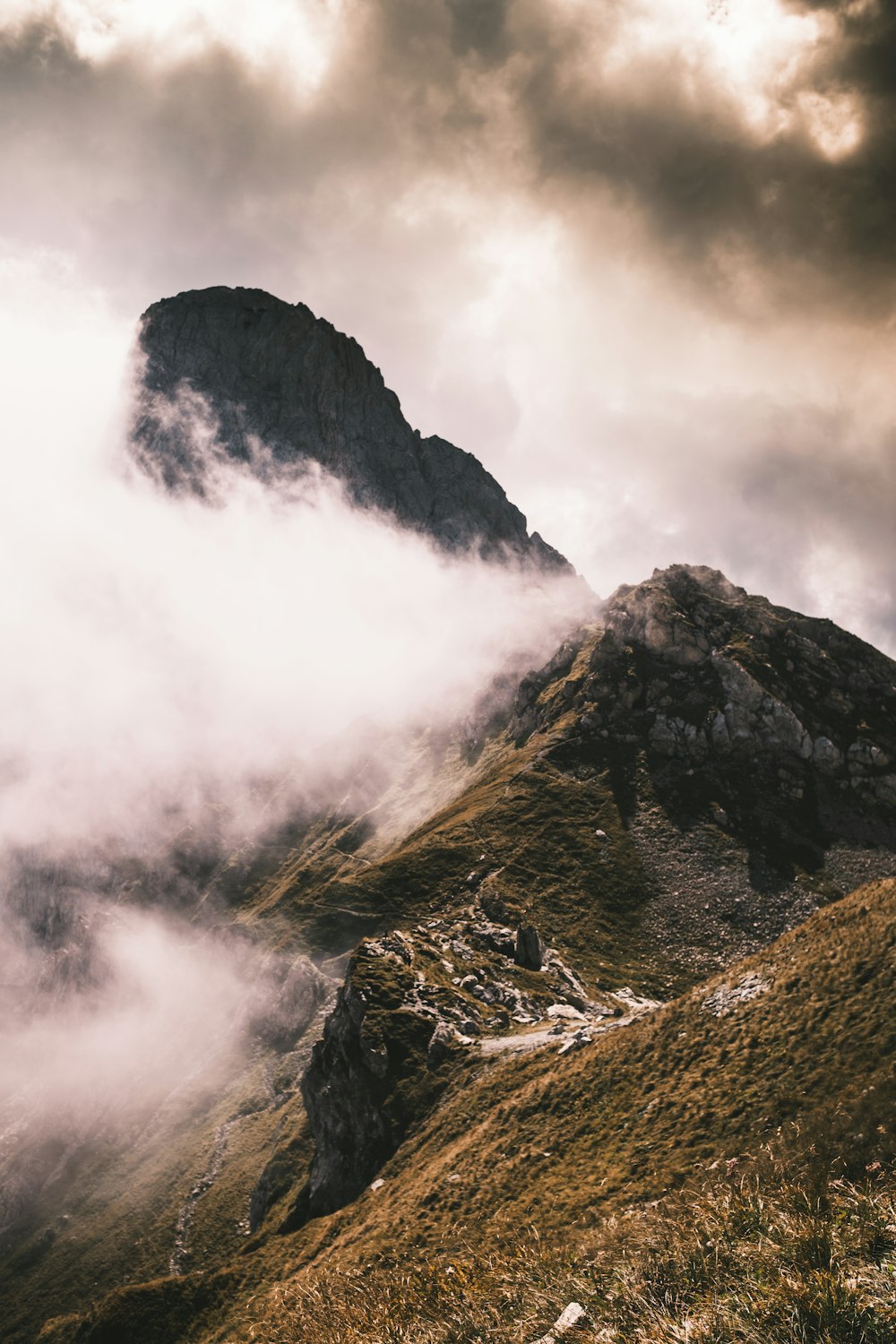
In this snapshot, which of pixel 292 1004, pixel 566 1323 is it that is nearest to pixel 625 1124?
pixel 566 1323

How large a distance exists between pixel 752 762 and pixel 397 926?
93357mm

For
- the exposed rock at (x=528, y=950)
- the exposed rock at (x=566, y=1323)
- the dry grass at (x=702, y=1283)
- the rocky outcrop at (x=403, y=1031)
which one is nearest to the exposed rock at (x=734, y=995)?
the rocky outcrop at (x=403, y=1031)

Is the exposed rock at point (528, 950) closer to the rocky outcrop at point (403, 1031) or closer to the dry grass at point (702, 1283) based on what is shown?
the rocky outcrop at point (403, 1031)

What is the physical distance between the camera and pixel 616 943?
108 meters

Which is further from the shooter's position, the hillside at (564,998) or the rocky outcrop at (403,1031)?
the rocky outcrop at (403,1031)

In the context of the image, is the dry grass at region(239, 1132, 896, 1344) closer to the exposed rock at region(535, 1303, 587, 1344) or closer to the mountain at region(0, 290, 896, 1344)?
the mountain at region(0, 290, 896, 1344)

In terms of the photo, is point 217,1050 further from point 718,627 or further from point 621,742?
point 718,627

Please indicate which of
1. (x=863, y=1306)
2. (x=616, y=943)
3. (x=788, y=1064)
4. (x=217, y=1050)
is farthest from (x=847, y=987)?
(x=217, y=1050)

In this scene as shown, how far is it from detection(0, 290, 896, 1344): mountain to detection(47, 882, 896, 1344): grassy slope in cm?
21

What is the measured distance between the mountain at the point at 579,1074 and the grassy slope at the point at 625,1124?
21 centimetres

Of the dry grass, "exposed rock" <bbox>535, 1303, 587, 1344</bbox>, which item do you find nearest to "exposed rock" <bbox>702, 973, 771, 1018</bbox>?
the dry grass

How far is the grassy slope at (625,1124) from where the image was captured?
2666 cm

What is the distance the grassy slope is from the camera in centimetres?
2666

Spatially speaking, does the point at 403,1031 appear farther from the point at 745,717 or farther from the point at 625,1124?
the point at 745,717
